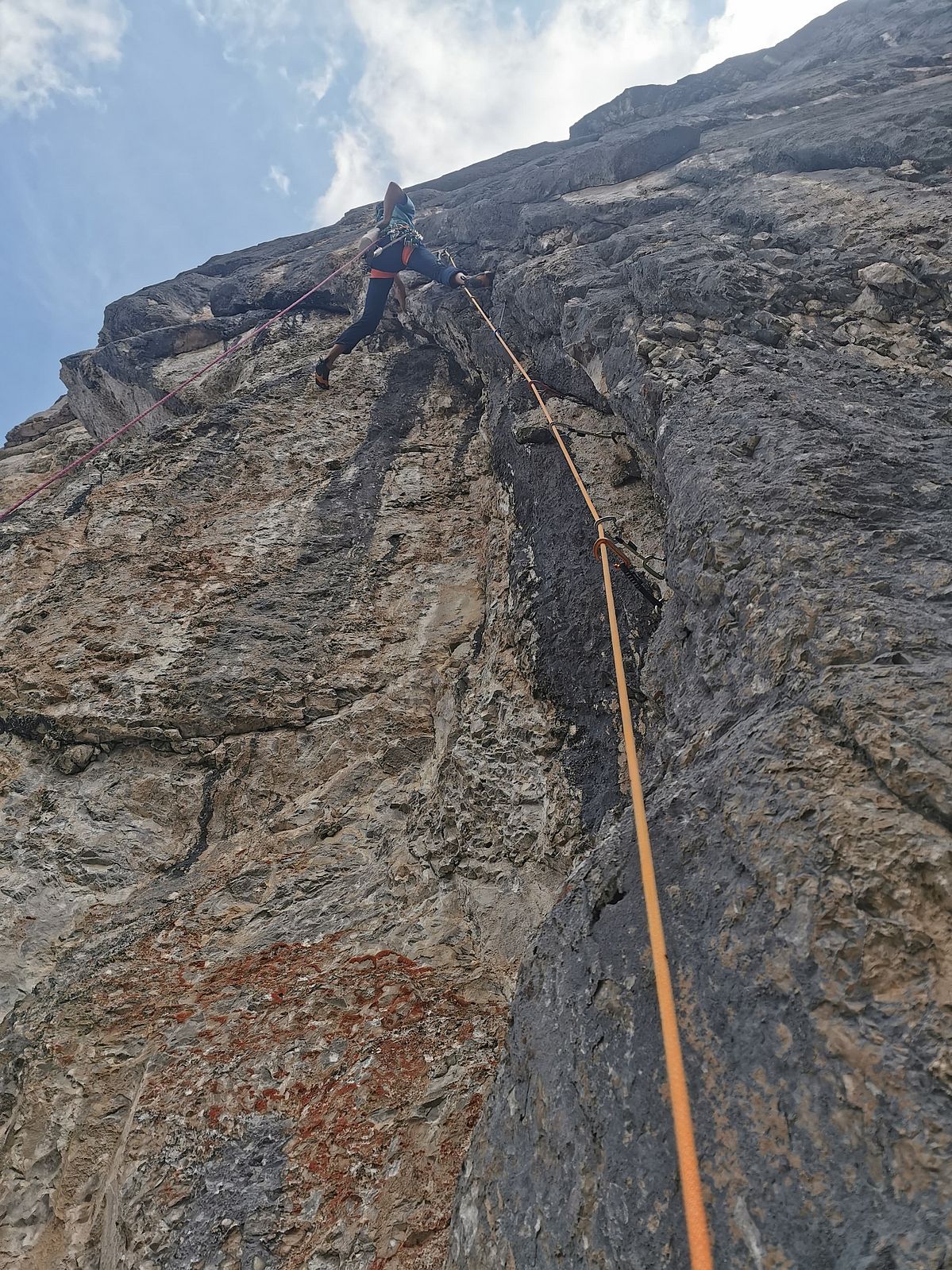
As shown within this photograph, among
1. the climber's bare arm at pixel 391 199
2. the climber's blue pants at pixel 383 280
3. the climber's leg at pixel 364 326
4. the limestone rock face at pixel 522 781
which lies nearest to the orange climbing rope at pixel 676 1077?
the limestone rock face at pixel 522 781

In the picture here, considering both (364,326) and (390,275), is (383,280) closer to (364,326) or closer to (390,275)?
(390,275)

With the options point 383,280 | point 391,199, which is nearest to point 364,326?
point 383,280

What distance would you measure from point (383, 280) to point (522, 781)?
642 cm

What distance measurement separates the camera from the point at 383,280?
25.4ft

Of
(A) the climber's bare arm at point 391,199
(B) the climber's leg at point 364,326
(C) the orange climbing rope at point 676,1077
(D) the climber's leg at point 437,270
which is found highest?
(A) the climber's bare arm at point 391,199

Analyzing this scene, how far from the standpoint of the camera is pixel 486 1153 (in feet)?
7.17

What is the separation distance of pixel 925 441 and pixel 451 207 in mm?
11322

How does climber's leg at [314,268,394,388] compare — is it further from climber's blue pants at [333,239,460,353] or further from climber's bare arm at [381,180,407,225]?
climber's bare arm at [381,180,407,225]

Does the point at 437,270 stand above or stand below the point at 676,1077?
above

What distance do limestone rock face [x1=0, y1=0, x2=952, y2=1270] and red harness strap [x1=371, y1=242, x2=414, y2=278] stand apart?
1.32 m

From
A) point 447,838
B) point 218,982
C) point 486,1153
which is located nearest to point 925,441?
point 447,838

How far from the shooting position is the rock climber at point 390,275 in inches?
296

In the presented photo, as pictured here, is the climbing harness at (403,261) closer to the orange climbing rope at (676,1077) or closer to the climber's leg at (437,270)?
the climber's leg at (437,270)

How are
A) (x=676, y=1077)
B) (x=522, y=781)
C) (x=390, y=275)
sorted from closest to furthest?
(x=676, y=1077) → (x=522, y=781) → (x=390, y=275)
